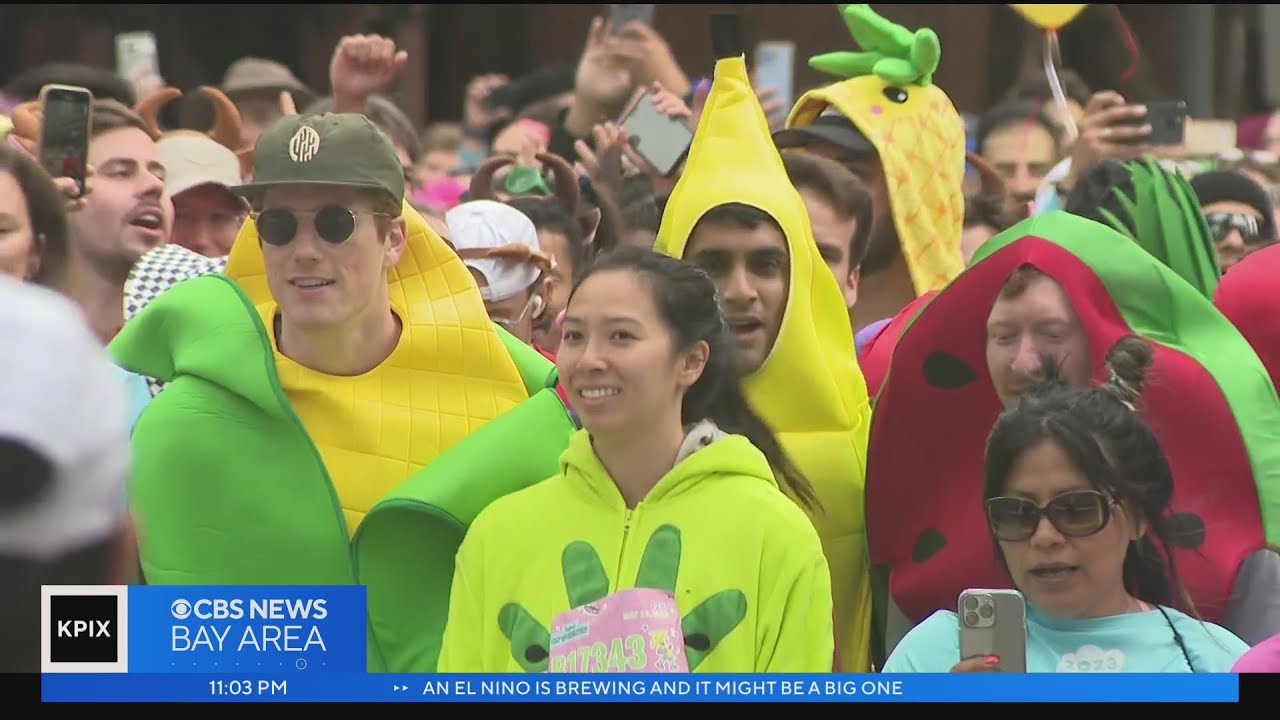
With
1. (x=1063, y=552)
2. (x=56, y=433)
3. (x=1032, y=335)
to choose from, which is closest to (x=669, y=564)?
(x=1063, y=552)

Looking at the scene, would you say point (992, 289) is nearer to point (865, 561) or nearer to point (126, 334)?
point (865, 561)

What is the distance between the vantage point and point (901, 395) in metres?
4.41

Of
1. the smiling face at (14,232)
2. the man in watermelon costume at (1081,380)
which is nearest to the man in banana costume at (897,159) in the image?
the man in watermelon costume at (1081,380)

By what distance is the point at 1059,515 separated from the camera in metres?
3.73

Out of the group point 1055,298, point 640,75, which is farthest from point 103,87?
point 1055,298

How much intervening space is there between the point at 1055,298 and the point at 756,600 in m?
1.01

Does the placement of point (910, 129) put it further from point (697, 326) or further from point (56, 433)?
point (56, 433)

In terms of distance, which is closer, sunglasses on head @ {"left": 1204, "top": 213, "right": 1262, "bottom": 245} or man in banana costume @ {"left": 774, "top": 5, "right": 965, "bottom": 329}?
man in banana costume @ {"left": 774, "top": 5, "right": 965, "bottom": 329}

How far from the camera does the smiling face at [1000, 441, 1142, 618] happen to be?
370cm

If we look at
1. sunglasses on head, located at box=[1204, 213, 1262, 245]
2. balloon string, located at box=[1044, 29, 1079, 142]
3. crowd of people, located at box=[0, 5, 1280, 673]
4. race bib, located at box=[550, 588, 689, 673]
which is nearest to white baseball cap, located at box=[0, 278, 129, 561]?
crowd of people, located at box=[0, 5, 1280, 673]

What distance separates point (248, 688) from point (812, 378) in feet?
4.45

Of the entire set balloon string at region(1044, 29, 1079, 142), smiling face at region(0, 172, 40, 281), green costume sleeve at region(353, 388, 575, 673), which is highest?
balloon string at region(1044, 29, 1079, 142)

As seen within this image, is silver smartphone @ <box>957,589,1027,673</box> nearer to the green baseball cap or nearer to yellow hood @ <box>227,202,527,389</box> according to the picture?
yellow hood @ <box>227,202,527,389</box>

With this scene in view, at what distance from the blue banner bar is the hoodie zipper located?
205 millimetres
